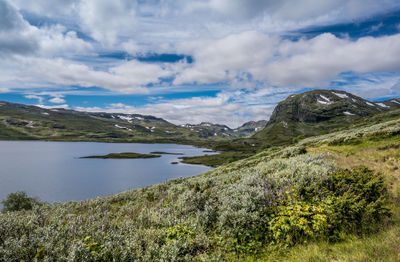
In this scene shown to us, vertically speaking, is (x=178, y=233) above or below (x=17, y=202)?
above

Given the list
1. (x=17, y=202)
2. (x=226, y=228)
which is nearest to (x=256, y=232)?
(x=226, y=228)

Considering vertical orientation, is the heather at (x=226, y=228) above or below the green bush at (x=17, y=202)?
above

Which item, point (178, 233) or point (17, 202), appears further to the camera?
point (17, 202)

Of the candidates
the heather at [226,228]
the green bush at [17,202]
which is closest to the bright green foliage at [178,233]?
the heather at [226,228]

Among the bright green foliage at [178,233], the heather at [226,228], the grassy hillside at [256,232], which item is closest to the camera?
the grassy hillside at [256,232]

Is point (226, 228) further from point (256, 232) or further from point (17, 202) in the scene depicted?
point (17, 202)

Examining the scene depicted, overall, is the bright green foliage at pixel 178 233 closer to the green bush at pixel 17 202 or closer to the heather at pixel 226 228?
the heather at pixel 226 228

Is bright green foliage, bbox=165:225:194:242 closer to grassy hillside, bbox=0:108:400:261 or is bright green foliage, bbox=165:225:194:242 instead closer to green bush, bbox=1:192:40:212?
grassy hillside, bbox=0:108:400:261

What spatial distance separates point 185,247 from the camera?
5664 millimetres

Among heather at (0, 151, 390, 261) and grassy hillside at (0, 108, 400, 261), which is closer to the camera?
grassy hillside at (0, 108, 400, 261)

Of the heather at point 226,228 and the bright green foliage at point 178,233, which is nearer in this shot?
the heather at point 226,228

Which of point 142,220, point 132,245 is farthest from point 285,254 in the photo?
point 142,220

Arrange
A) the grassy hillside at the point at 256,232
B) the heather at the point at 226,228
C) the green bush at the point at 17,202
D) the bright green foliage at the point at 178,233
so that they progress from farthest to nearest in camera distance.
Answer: the green bush at the point at 17,202 → the bright green foliage at the point at 178,233 → the heather at the point at 226,228 → the grassy hillside at the point at 256,232

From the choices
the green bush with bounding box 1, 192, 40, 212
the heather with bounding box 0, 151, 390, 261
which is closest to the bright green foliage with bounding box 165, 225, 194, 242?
the heather with bounding box 0, 151, 390, 261
